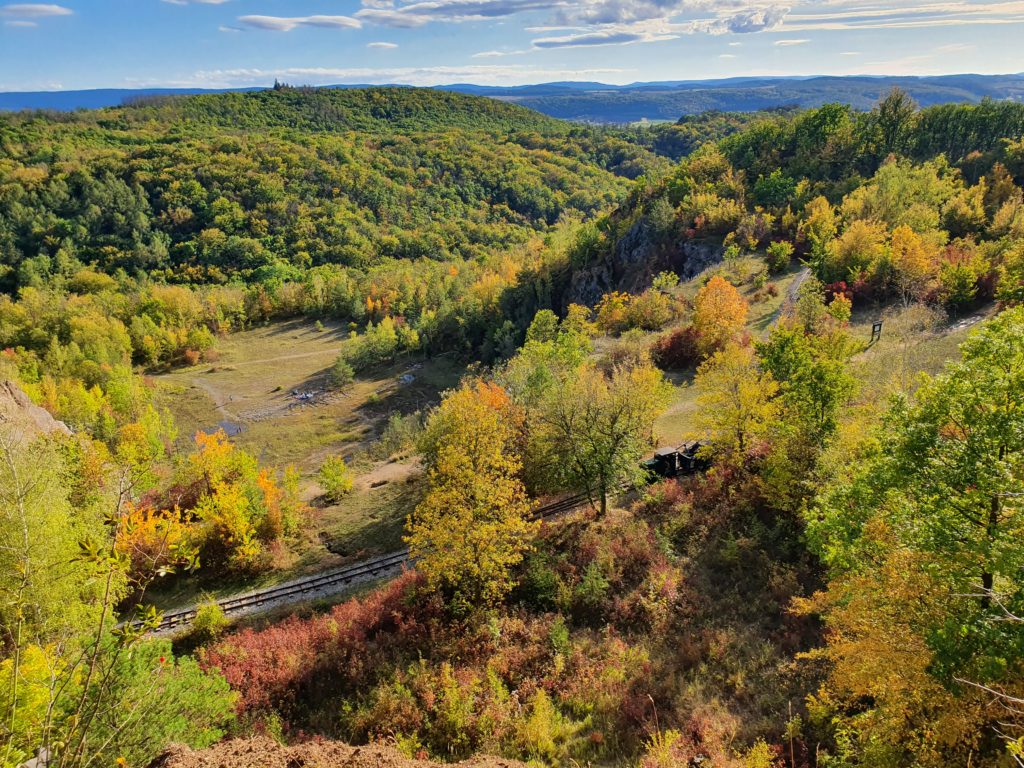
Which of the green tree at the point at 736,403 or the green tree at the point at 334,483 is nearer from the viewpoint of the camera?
the green tree at the point at 736,403

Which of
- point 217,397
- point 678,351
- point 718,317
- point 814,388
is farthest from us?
point 217,397

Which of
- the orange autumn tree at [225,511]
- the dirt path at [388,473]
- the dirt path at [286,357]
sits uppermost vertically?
the orange autumn tree at [225,511]

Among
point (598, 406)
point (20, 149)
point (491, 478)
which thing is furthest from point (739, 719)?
point (20, 149)

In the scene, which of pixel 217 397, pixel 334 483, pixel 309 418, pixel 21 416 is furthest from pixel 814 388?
pixel 217 397

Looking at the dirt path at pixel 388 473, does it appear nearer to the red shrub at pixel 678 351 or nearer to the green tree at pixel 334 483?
the green tree at pixel 334 483

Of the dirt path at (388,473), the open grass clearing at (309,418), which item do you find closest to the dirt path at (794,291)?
the dirt path at (388,473)

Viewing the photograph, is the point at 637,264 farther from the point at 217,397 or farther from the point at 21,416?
the point at 21,416

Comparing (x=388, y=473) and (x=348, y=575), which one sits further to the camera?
(x=388, y=473)
